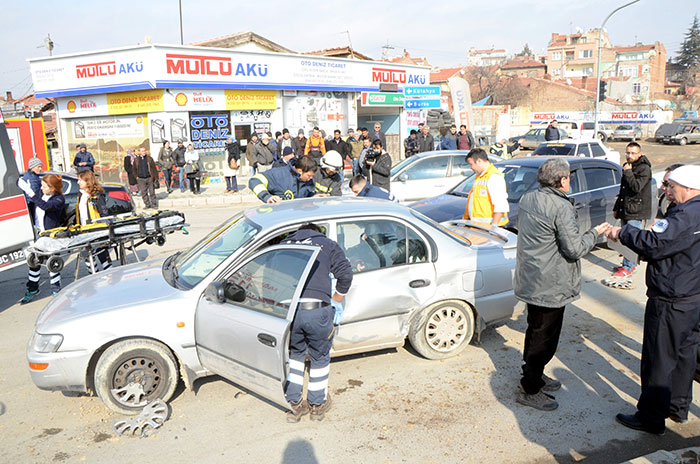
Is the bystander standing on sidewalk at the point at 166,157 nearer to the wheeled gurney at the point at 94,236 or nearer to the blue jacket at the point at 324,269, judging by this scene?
the wheeled gurney at the point at 94,236

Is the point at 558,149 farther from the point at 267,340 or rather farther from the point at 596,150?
the point at 267,340

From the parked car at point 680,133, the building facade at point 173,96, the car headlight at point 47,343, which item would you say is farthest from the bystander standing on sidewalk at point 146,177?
the parked car at point 680,133

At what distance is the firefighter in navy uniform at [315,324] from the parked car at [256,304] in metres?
0.09

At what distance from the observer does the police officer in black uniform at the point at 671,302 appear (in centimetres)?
369

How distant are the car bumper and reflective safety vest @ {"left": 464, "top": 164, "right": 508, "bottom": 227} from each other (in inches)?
183

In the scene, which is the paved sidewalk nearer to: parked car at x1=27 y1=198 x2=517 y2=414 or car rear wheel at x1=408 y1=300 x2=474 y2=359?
parked car at x1=27 y1=198 x2=517 y2=414

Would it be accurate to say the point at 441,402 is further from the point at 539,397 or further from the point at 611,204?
the point at 611,204

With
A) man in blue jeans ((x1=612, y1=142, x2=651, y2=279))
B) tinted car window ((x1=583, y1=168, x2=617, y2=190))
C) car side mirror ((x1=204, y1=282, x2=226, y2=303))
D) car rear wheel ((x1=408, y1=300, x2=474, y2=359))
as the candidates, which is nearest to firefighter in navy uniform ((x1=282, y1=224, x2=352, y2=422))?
car side mirror ((x1=204, y1=282, x2=226, y2=303))

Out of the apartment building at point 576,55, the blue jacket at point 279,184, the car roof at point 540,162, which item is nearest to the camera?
the blue jacket at point 279,184

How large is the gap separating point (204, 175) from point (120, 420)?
1649cm

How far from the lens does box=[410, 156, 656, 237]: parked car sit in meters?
8.39

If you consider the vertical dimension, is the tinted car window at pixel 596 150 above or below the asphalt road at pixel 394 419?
above

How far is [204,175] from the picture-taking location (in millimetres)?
19969

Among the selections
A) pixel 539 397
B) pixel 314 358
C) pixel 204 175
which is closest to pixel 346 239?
pixel 314 358
